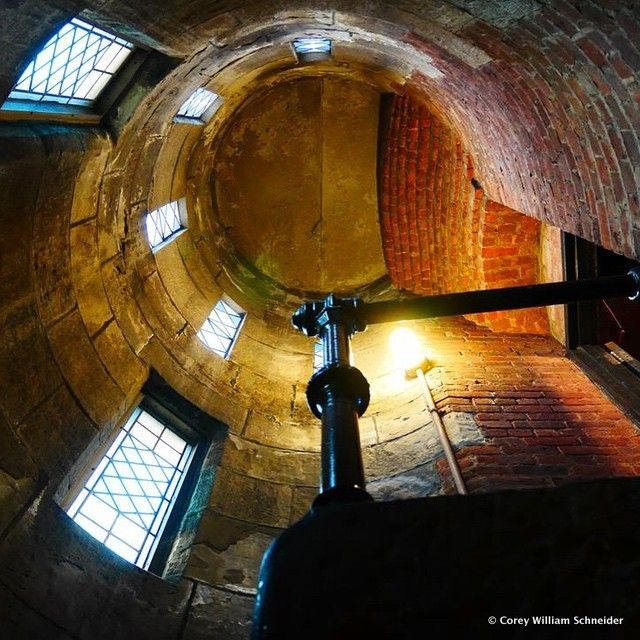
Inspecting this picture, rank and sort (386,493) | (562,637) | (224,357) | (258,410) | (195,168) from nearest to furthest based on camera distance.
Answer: (562,637)
(386,493)
(258,410)
(224,357)
(195,168)

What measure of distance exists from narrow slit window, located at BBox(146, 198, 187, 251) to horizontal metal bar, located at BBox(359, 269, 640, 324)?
→ 3843 mm

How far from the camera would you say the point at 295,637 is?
3.49 ft

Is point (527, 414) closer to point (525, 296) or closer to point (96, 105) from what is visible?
point (525, 296)

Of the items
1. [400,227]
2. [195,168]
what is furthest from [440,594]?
[195,168]

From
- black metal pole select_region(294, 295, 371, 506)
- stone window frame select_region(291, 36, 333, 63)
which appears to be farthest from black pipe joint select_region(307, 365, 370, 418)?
stone window frame select_region(291, 36, 333, 63)

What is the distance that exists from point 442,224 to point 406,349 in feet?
7.66

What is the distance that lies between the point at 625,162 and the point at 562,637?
94.7 inches

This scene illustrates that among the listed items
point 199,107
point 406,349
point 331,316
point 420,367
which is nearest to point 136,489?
point 331,316

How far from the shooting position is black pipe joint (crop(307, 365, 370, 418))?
2504 millimetres

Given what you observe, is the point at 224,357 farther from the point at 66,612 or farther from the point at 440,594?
the point at 440,594

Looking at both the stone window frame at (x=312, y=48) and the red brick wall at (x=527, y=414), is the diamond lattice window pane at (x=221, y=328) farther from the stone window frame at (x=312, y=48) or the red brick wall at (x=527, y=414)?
the stone window frame at (x=312, y=48)

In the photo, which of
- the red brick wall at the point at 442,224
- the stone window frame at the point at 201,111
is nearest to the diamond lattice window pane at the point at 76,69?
the stone window frame at the point at 201,111

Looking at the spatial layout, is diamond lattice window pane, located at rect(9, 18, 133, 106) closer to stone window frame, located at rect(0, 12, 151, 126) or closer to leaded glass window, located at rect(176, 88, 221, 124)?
stone window frame, located at rect(0, 12, 151, 126)

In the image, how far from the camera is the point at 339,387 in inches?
98.7
